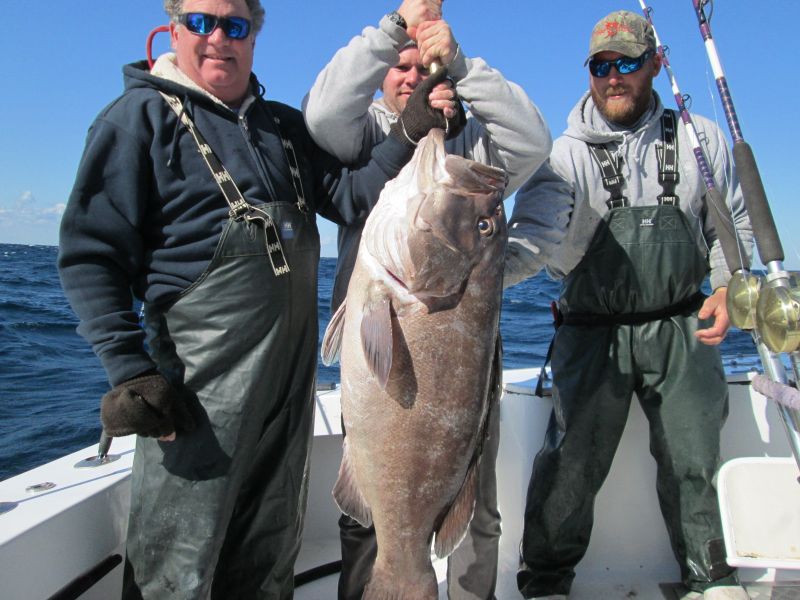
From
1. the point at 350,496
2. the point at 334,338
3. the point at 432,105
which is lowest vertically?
the point at 350,496

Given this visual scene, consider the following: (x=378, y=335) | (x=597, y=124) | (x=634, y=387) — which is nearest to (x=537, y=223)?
(x=597, y=124)

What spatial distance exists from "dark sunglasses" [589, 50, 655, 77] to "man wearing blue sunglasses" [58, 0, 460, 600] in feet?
5.18

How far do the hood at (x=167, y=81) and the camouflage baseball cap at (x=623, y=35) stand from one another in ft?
6.76

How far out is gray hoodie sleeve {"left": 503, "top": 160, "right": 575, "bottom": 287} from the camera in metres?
3.09

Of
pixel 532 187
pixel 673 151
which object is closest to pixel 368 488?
pixel 532 187

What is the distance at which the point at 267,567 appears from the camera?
2.82 meters

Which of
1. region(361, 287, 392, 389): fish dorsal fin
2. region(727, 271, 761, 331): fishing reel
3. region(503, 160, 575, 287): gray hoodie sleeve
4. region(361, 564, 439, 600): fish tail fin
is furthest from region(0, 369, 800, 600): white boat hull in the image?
region(361, 287, 392, 389): fish dorsal fin

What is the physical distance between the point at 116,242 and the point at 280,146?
30.8 inches

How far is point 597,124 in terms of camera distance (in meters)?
3.72

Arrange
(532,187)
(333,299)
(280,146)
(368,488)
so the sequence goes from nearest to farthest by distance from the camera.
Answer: (368,488) < (280,146) < (333,299) < (532,187)

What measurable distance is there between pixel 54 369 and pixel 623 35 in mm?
11300

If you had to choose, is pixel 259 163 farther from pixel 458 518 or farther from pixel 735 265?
pixel 735 265

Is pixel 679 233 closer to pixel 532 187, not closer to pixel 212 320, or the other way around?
pixel 532 187

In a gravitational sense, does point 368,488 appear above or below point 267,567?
above
